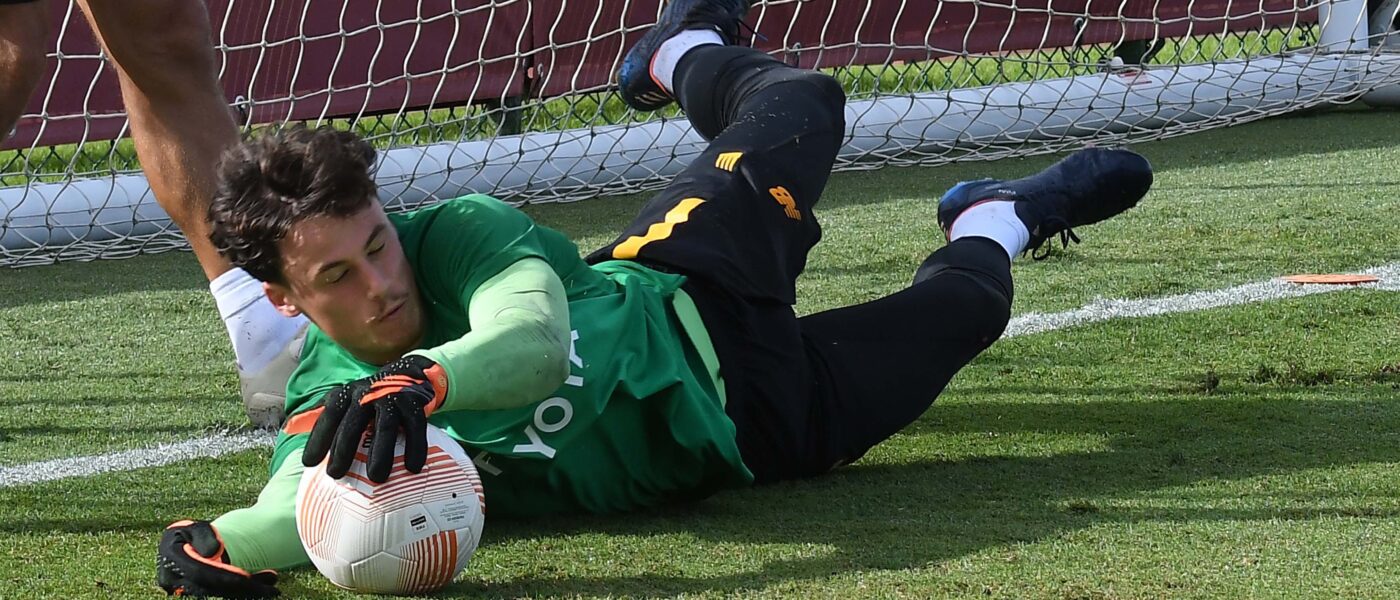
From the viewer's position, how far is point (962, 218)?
310 centimetres

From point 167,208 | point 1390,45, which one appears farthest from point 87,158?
point 1390,45

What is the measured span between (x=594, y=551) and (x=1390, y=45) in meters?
5.05

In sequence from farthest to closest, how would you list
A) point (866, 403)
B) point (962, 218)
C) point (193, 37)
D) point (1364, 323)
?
point (1364, 323) → point (962, 218) → point (193, 37) → point (866, 403)

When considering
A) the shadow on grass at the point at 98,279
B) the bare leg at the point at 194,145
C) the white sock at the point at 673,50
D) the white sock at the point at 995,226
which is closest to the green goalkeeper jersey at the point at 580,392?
the bare leg at the point at 194,145

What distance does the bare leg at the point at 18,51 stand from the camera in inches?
89.7

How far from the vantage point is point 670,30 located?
11.3 ft

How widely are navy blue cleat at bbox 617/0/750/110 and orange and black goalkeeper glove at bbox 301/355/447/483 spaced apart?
1.69 m

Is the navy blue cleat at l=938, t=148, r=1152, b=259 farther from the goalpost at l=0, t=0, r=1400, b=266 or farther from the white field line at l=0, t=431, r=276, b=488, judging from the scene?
the goalpost at l=0, t=0, r=1400, b=266

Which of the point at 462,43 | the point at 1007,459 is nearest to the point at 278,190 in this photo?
the point at 1007,459

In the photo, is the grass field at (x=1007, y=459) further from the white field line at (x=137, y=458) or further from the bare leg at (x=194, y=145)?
the bare leg at (x=194, y=145)

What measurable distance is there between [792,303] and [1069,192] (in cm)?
81

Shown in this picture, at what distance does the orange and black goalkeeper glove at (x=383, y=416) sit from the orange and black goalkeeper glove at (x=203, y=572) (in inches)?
7.2

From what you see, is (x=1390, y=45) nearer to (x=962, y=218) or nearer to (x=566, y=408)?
(x=962, y=218)

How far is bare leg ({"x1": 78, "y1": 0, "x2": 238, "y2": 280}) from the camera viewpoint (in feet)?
8.79
